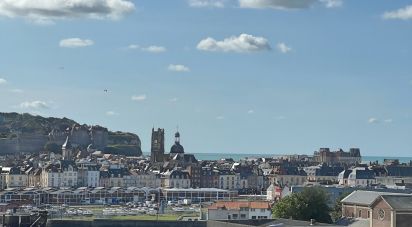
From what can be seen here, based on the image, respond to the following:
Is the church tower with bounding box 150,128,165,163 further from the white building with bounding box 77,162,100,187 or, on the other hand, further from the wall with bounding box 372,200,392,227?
the wall with bounding box 372,200,392,227

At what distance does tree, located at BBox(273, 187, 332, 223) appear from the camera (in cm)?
5581

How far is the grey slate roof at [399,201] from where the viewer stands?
39312 millimetres

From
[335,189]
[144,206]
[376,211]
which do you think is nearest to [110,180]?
[144,206]

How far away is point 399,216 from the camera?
39.1 metres

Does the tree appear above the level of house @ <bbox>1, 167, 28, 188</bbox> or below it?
below

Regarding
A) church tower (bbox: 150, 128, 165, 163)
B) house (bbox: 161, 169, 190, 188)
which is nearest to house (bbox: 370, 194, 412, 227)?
house (bbox: 161, 169, 190, 188)

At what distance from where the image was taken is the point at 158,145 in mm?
159500

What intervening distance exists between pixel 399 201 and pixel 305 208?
1663 cm

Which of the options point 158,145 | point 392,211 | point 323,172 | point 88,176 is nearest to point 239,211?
point 392,211

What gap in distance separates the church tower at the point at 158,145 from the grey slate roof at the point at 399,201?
115 metres

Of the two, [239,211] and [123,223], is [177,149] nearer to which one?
[239,211]

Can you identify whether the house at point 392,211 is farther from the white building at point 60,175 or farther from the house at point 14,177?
the house at point 14,177

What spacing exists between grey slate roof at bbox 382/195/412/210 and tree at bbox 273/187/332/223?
15539 millimetres

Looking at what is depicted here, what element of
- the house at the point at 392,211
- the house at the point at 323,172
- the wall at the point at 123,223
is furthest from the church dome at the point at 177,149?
the house at the point at 392,211
